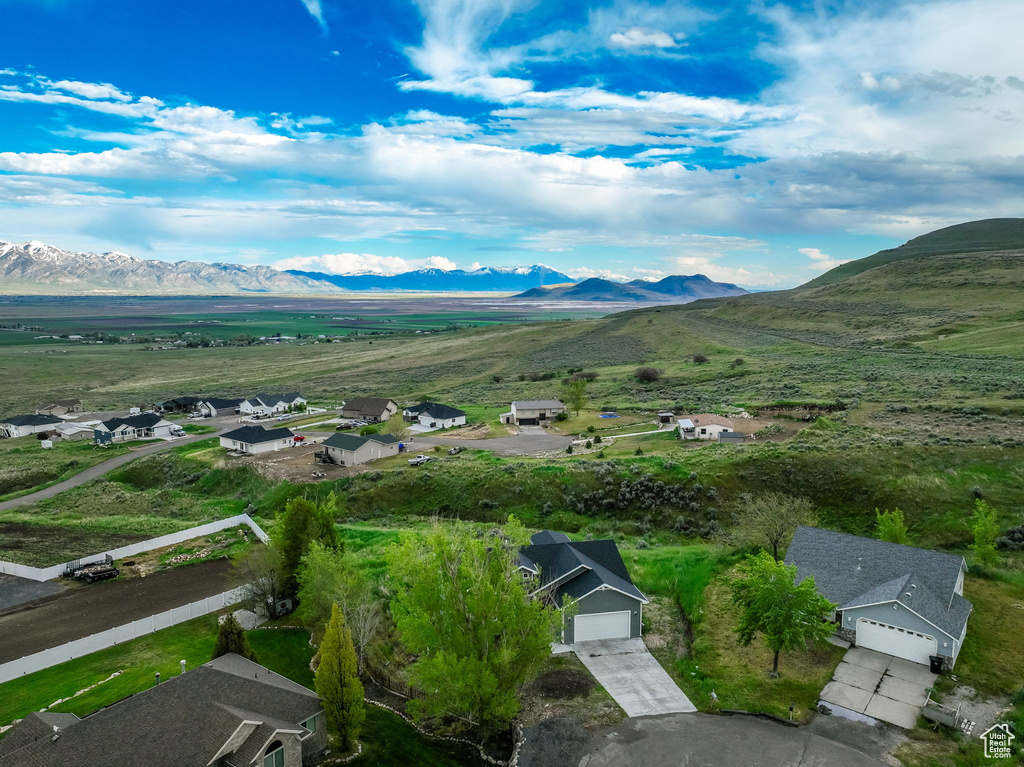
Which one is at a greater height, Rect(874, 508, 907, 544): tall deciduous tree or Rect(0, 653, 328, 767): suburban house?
Rect(874, 508, 907, 544): tall deciduous tree

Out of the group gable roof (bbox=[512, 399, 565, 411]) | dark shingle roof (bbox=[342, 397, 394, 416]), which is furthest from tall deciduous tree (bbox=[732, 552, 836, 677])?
→ dark shingle roof (bbox=[342, 397, 394, 416])

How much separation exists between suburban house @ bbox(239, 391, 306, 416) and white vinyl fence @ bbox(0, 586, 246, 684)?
199ft

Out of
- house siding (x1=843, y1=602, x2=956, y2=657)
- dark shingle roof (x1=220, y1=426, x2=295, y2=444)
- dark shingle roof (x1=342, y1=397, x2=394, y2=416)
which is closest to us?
house siding (x1=843, y1=602, x2=956, y2=657)

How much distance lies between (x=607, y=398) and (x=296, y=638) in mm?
64079

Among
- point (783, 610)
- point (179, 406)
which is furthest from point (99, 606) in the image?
point (179, 406)

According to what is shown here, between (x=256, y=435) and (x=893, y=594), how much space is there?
61232mm

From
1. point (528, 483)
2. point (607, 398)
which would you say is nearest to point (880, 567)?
point (528, 483)

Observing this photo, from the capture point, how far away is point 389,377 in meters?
128

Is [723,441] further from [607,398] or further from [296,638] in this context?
[296,638]

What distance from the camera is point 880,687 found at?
896 inches

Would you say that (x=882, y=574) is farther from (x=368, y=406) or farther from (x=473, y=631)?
(x=368, y=406)

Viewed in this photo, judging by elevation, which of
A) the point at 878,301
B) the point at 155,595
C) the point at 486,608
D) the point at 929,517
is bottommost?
the point at 155,595

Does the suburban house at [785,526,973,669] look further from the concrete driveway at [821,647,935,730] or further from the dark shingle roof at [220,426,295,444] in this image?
the dark shingle roof at [220,426,295,444]

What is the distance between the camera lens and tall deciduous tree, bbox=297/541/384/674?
25609 mm
